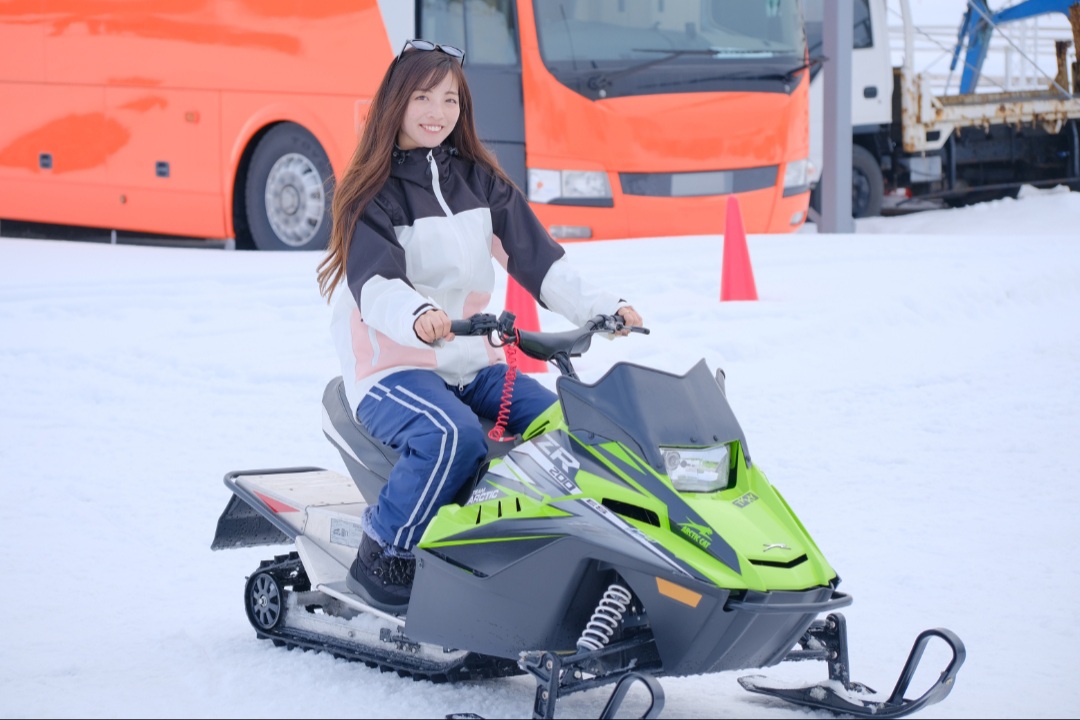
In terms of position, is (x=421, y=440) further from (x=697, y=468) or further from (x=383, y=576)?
(x=697, y=468)

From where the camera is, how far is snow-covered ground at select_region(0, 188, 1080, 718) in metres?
3.85

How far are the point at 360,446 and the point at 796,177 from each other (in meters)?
9.52

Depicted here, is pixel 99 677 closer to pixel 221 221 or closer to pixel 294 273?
pixel 294 273

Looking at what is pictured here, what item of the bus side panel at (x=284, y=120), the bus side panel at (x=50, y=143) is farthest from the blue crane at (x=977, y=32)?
the bus side panel at (x=50, y=143)

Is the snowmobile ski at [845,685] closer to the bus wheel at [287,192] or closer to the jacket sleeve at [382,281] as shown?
the jacket sleeve at [382,281]

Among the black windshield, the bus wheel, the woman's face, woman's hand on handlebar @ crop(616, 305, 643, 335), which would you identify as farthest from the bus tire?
the black windshield

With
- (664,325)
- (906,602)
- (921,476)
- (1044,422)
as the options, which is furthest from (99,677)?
(664,325)

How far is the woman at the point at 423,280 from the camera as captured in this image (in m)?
3.60

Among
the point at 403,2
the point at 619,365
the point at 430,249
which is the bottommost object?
the point at 619,365

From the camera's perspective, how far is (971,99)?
745 inches

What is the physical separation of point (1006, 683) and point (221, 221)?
33.7 ft

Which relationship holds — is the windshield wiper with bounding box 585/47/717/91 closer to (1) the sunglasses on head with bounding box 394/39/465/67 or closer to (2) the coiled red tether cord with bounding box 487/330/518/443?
(1) the sunglasses on head with bounding box 394/39/465/67

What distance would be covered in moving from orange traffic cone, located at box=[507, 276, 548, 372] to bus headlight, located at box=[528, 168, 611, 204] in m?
4.13

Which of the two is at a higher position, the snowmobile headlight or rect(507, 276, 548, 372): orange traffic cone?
the snowmobile headlight
